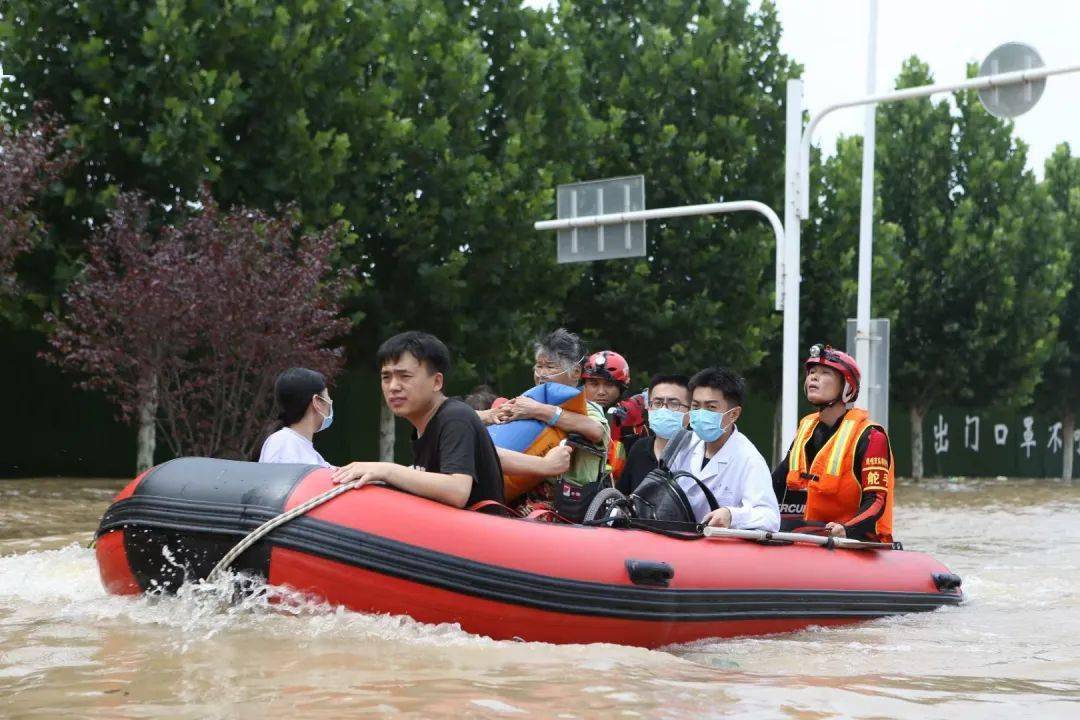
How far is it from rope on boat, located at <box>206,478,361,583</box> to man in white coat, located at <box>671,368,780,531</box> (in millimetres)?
2298

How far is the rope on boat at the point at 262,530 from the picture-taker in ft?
20.5

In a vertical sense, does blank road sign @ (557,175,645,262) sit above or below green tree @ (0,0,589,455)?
below

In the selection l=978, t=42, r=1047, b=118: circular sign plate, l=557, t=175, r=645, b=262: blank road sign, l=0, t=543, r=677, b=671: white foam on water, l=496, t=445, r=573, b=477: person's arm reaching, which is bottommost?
l=0, t=543, r=677, b=671: white foam on water

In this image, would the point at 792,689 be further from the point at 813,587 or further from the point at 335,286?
the point at 335,286

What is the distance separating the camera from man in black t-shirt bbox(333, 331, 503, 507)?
6.42 metres

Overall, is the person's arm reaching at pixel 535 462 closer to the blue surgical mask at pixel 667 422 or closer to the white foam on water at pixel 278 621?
the white foam on water at pixel 278 621

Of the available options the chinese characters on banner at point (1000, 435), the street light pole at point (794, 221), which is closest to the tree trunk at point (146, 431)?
the street light pole at point (794, 221)

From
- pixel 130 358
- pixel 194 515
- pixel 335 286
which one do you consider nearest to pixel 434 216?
pixel 335 286

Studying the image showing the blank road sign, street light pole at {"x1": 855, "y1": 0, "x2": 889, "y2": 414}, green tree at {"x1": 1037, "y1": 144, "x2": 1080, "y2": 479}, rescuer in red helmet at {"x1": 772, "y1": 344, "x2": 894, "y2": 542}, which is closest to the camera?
rescuer in red helmet at {"x1": 772, "y1": 344, "x2": 894, "y2": 542}

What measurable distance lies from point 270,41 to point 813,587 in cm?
1353

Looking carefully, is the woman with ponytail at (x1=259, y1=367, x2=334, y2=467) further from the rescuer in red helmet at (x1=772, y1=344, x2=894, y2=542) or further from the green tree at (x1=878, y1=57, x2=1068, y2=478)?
the green tree at (x1=878, y1=57, x2=1068, y2=478)

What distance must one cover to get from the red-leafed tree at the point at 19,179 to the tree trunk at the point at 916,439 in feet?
77.2

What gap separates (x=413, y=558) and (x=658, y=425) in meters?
2.80

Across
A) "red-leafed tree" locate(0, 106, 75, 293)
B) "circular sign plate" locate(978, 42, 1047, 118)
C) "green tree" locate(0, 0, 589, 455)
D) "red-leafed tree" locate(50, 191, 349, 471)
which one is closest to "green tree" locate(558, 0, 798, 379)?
"green tree" locate(0, 0, 589, 455)
